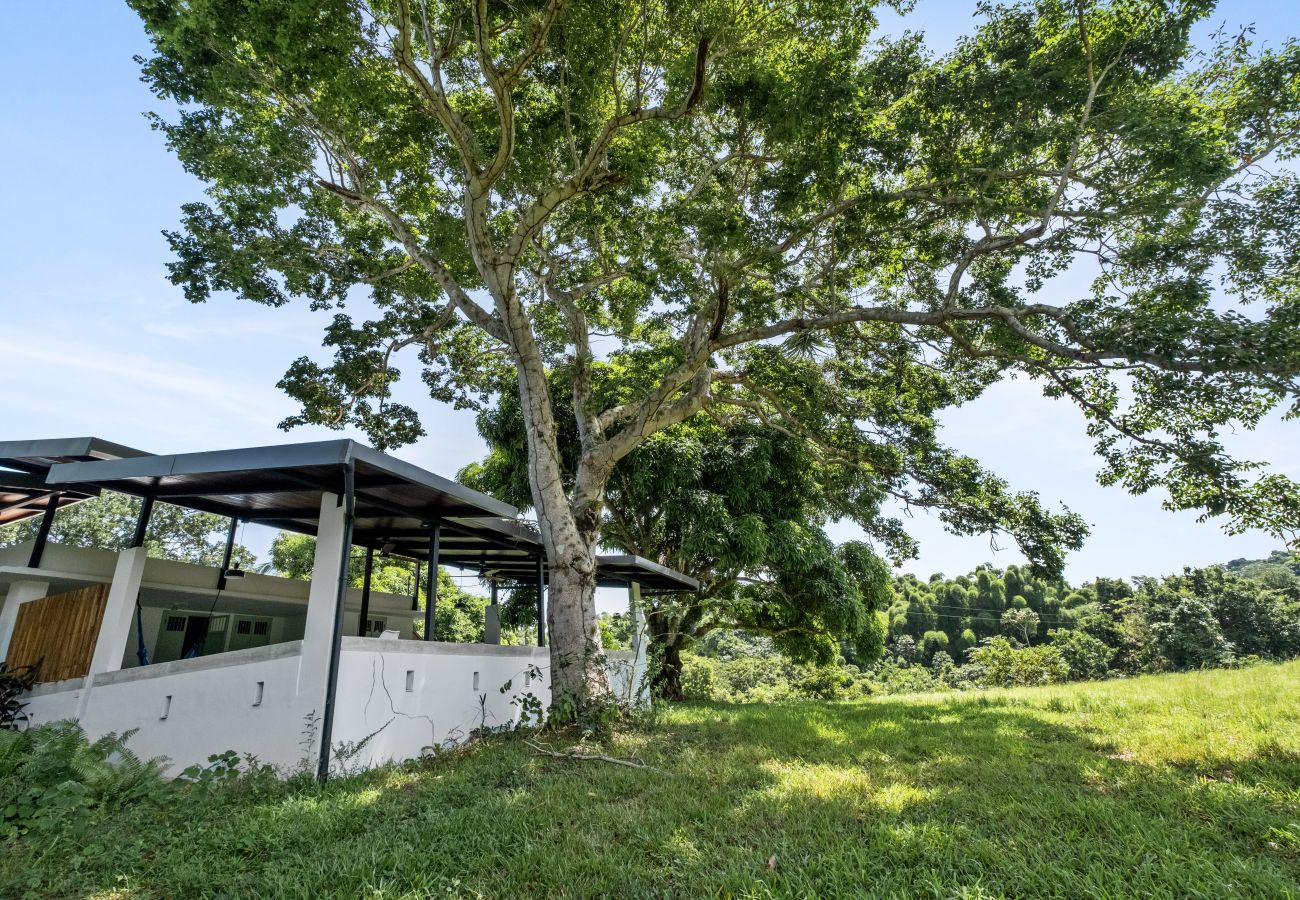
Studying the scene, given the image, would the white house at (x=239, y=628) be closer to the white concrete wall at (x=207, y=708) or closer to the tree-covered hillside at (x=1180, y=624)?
the white concrete wall at (x=207, y=708)

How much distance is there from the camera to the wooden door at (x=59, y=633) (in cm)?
739

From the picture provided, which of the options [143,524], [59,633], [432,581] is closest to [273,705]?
[432,581]

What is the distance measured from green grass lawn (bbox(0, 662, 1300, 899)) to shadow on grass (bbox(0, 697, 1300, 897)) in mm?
17

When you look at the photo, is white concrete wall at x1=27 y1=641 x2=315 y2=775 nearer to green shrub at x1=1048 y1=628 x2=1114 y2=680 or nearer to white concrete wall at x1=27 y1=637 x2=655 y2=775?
white concrete wall at x1=27 y1=637 x2=655 y2=775

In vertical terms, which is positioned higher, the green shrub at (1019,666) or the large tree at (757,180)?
the large tree at (757,180)

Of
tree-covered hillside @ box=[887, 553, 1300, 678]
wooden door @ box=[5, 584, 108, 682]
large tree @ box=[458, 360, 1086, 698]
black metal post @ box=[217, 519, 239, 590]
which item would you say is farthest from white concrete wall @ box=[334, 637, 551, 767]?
tree-covered hillside @ box=[887, 553, 1300, 678]

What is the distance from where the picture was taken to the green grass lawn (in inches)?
115

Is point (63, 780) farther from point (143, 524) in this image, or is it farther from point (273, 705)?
point (143, 524)

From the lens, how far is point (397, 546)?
36.9ft

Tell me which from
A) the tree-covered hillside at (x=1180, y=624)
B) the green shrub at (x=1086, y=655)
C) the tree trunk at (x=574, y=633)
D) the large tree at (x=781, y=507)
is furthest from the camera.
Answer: the green shrub at (x=1086, y=655)

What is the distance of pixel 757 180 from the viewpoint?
30.1 ft

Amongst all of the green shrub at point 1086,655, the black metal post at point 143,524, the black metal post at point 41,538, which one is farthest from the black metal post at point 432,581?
the green shrub at point 1086,655

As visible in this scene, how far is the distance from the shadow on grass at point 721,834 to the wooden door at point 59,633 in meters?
4.27

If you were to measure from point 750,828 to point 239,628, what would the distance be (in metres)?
10.9
